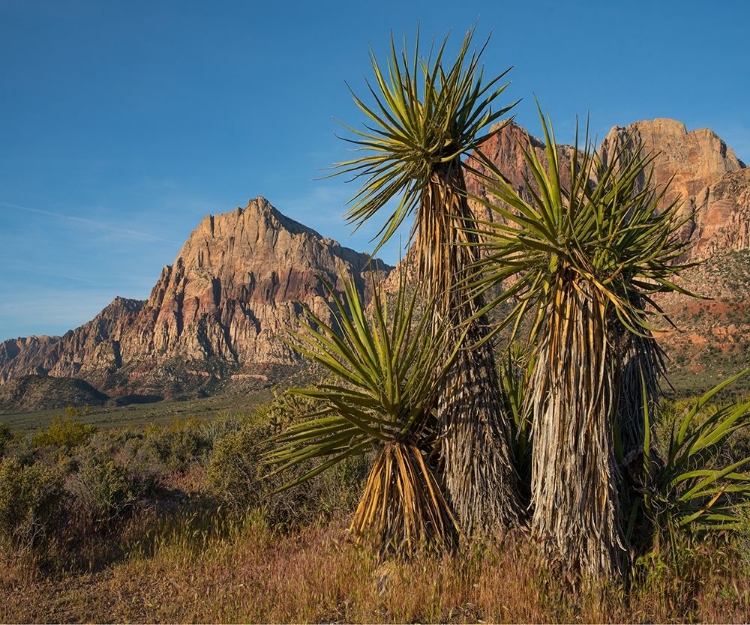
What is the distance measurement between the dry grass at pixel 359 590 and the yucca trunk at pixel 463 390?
440 millimetres

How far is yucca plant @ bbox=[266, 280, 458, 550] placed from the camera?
5766 millimetres

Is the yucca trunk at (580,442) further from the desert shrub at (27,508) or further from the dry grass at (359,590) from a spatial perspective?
the desert shrub at (27,508)

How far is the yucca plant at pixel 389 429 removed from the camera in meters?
5.77

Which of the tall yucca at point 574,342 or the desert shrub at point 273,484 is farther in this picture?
the desert shrub at point 273,484

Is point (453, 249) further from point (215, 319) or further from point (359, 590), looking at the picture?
point (215, 319)

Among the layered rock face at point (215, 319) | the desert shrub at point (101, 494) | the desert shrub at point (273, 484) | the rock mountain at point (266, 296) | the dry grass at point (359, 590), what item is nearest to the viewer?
the dry grass at point (359, 590)

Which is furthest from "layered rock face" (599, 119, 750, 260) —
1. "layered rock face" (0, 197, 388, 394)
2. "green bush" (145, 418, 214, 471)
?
"layered rock face" (0, 197, 388, 394)

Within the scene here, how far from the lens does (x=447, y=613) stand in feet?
15.3

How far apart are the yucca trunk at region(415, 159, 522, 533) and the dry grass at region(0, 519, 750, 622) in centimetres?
44

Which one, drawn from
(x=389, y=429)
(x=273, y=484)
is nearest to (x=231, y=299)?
(x=273, y=484)

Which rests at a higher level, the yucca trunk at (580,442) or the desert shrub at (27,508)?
the yucca trunk at (580,442)

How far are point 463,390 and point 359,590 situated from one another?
2.26 m

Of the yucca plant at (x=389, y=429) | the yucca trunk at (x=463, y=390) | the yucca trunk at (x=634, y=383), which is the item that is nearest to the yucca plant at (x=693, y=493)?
the yucca trunk at (x=634, y=383)

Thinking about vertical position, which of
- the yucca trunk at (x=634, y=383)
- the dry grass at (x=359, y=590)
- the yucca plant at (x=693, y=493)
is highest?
the yucca trunk at (x=634, y=383)
